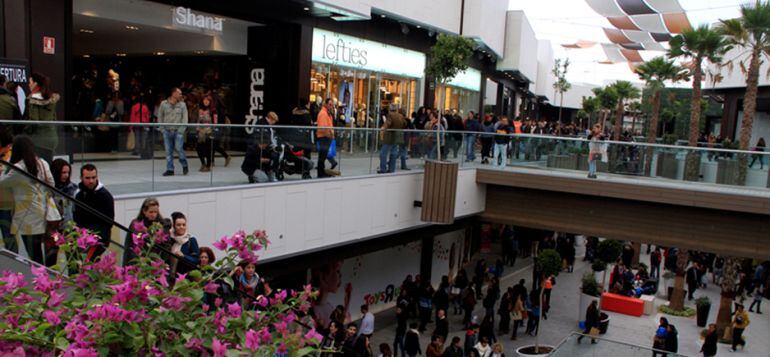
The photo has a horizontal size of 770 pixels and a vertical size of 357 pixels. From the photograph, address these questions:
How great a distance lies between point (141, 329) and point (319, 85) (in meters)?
18.8

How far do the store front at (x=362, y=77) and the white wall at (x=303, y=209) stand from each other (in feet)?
21.0

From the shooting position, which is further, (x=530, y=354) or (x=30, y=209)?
(x=530, y=354)

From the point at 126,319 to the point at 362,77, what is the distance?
2150 cm

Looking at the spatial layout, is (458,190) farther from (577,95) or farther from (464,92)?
(577,95)

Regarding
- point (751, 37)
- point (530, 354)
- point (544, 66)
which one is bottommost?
point (530, 354)

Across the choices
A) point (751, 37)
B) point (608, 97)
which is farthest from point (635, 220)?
point (608, 97)

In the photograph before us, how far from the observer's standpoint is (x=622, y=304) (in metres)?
22.4

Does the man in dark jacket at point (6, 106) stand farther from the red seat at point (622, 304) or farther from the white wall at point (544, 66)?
the white wall at point (544, 66)

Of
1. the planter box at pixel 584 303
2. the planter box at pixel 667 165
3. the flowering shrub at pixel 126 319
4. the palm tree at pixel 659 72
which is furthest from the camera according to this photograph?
the palm tree at pixel 659 72

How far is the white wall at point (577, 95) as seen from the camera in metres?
93.3

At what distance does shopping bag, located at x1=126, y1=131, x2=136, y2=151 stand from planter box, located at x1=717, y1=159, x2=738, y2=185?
1319 centimetres

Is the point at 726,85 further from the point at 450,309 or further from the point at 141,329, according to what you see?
the point at 141,329

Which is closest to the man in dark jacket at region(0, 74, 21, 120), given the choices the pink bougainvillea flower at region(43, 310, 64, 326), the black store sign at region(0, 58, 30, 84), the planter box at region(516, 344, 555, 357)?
the black store sign at region(0, 58, 30, 84)

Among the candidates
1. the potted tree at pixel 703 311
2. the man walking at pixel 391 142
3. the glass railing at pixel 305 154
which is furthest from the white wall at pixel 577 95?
the man walking at pixel 391 142
